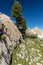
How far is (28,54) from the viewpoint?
159ft

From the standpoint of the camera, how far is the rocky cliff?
41213mm

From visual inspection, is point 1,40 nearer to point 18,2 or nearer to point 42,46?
point 42,46

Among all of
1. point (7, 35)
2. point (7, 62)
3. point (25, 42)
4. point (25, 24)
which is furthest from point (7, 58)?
point (25, 24)

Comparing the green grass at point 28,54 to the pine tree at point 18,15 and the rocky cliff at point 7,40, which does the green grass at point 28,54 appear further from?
the pine tree at point 18,15

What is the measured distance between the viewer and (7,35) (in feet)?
166

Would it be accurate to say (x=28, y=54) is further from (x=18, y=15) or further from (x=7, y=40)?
(x=18, y=15)

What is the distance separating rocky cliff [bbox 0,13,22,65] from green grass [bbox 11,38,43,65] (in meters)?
1.79

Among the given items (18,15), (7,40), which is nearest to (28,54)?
(7,40)

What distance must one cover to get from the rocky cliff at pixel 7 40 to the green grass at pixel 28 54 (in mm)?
1788

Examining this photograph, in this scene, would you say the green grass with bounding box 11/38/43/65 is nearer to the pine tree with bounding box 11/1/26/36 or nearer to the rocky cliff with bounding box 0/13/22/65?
the rocky cliff with bounding box 0/13/22/65

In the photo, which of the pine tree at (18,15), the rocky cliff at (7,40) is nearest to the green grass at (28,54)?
the rocky cliff at (7,40)

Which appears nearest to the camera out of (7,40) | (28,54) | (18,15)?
(7,40)

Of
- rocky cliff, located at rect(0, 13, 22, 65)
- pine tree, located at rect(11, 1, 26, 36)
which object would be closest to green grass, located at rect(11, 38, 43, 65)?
rocky cliff, located at rect(0, 13, 22, 65)

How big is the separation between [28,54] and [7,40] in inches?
300
